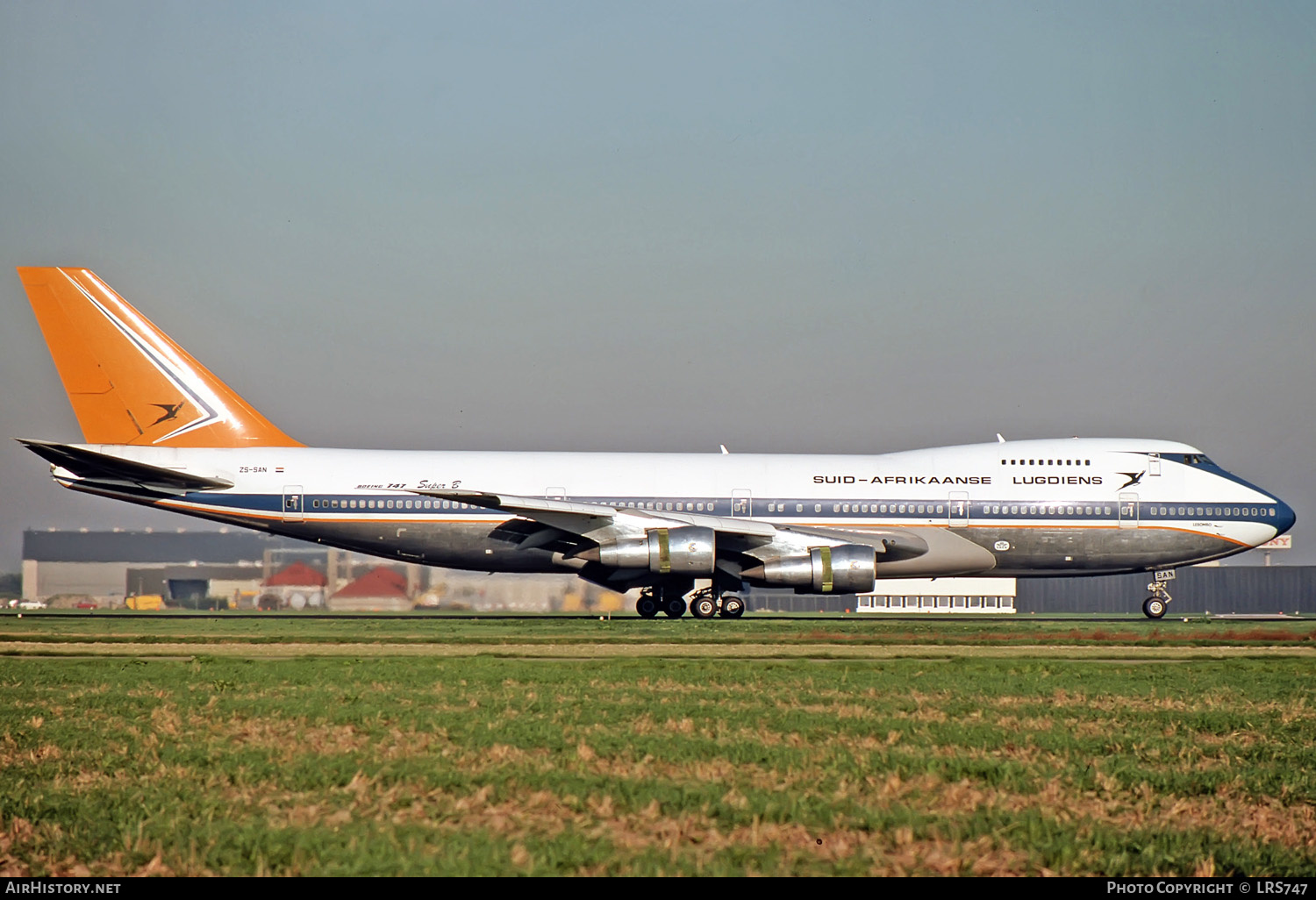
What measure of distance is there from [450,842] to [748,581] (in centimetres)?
2641

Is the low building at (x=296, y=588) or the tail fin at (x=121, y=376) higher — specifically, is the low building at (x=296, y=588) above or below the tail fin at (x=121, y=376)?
below

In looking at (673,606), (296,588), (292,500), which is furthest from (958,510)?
(296,588)

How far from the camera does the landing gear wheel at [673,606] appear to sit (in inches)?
1369

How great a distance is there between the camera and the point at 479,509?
33406mm

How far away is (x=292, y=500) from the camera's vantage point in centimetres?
3341

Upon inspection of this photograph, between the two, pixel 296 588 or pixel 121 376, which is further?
pixel 296 588

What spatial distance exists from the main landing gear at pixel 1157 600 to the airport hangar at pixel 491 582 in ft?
12.8

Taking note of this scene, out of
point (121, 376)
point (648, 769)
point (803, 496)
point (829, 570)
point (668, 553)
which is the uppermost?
point (121, 376)

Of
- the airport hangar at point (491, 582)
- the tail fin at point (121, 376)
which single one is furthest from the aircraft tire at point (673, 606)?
the tail fin at point (121, 376)

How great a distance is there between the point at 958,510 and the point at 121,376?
23535 mm

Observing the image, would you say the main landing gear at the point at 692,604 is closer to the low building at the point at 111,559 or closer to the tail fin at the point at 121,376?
the tail fin at the point at 121,376

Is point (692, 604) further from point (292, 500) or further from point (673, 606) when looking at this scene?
point (292, 500)

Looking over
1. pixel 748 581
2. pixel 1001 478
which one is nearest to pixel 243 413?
pixel 748 581

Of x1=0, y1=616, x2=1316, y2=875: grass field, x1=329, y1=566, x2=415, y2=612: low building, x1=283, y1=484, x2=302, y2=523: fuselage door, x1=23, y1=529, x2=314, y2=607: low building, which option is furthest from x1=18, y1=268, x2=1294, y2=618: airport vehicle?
x1=0, y1=616, x2=1316, y2=875: grass field
